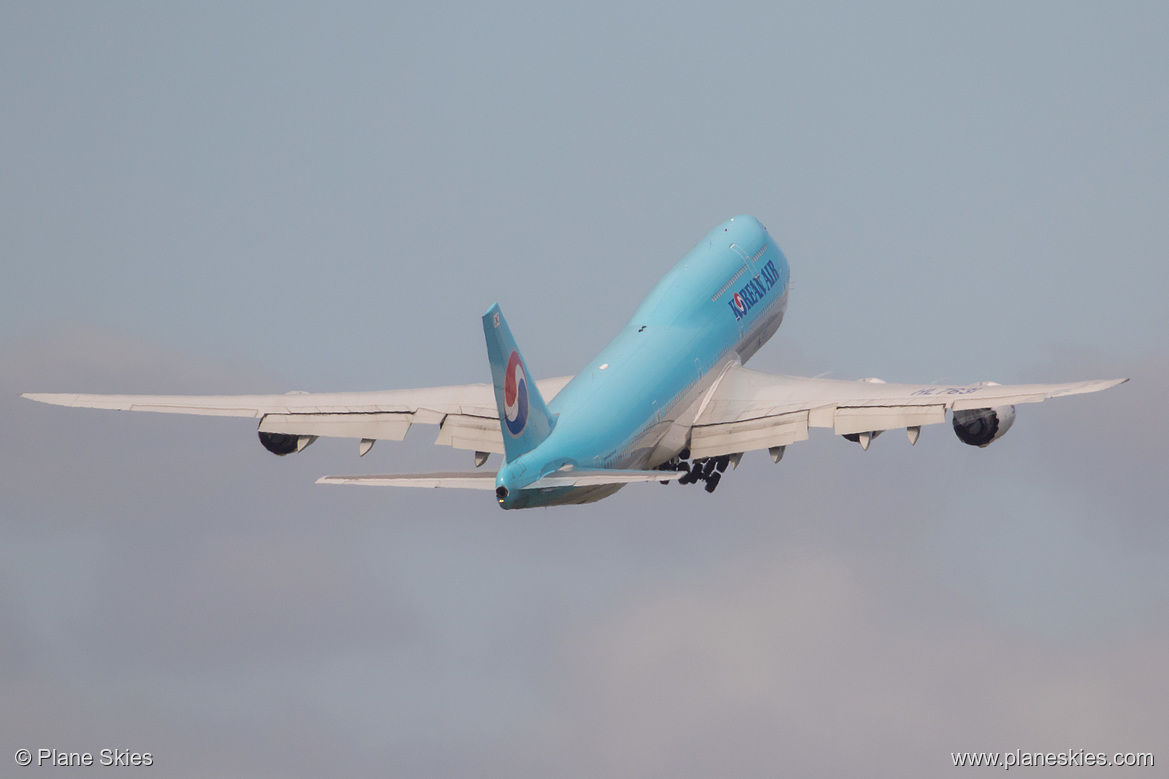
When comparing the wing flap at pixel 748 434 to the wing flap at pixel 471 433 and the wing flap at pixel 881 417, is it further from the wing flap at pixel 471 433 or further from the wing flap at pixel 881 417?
the wing flap at pixel 471 433

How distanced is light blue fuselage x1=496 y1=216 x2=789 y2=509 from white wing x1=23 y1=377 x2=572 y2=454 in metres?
2.81

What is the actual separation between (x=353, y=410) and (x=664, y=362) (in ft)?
27.3

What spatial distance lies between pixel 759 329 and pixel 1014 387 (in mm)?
14212

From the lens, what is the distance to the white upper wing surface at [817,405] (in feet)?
161

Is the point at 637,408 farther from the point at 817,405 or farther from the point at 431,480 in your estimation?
the point at 431,480

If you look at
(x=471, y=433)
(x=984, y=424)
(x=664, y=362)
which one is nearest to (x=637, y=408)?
(x=664, y=362)

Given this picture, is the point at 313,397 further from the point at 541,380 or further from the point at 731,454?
the point at 731,454

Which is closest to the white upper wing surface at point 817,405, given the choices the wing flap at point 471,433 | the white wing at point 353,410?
the wing flap at point 471,433

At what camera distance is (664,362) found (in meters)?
53.6

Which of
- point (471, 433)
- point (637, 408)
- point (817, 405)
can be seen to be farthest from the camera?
point (471, 433)

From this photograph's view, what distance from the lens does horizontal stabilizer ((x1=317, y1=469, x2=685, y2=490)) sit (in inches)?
1655

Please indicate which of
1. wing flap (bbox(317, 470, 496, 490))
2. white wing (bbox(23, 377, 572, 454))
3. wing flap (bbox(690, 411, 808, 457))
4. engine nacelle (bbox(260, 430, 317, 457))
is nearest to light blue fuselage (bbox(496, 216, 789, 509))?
wing flap (bbox(690, 411, 808, 457))

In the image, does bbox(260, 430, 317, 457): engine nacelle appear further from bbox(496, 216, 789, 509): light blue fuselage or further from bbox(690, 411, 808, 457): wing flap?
bbox(690, 411, 808, 457): wing flap

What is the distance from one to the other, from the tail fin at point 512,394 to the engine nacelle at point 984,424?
38.0 feet
